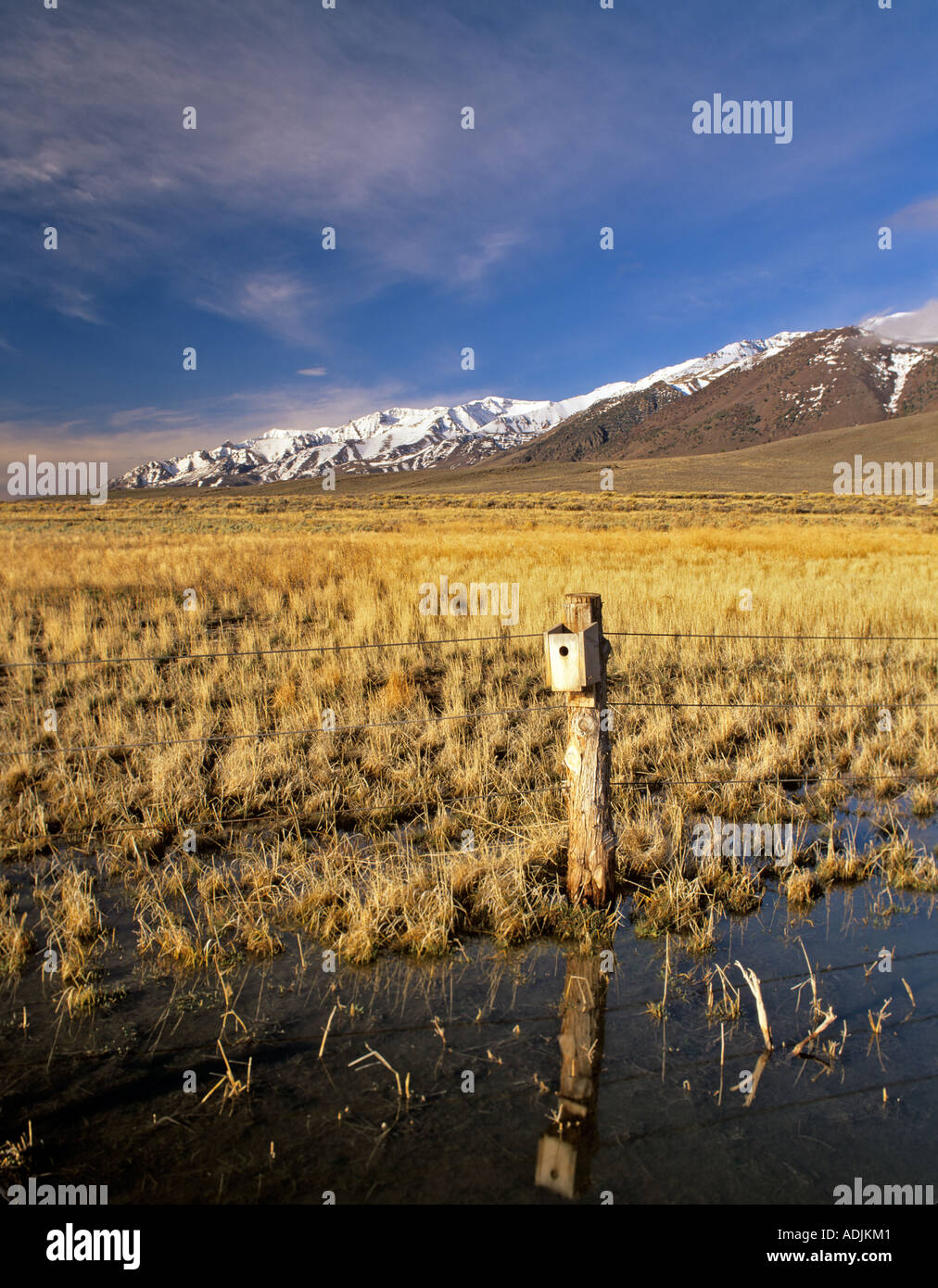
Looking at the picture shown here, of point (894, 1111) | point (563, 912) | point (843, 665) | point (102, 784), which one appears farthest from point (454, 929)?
point (843, 665)

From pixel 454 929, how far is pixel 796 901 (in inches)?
86.1

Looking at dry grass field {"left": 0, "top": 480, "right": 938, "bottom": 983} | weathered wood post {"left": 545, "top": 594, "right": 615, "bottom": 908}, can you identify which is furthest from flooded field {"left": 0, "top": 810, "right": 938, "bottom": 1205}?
weathered wood post {"left": 545, "top": 594, "right": 615, "bottom": 908}

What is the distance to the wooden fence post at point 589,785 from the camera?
14.3 ft

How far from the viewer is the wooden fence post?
4344 mm

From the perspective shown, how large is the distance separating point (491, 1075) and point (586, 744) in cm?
185

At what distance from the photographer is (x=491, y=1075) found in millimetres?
3258

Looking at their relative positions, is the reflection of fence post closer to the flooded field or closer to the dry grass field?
the flooded field

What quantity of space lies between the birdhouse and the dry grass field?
4.21 feet

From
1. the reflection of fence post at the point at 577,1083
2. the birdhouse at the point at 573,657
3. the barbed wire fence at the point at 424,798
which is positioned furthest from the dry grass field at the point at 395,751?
the birdhouse at the point at 573,657

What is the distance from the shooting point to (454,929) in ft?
14.4

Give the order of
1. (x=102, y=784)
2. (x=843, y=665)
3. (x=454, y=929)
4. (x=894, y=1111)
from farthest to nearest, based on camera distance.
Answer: (x=843, y=665) → (x=102, y=784) → (x=454, y=929) → (x=894, y=1111)

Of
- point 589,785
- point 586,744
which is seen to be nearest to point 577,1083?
point 589,785

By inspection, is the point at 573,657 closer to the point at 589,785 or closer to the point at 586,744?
the point at 586,744
